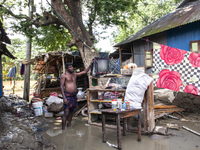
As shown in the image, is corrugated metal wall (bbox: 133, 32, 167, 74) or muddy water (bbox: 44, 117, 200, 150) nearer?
muddy water (bbox: 44, 117, 200, 150)

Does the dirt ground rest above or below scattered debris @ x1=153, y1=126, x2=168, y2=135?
below

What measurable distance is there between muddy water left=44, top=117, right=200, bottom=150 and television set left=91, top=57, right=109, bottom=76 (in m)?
1.89

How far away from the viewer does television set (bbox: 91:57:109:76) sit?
569 cm

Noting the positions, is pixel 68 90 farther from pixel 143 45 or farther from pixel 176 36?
pixel 143 45

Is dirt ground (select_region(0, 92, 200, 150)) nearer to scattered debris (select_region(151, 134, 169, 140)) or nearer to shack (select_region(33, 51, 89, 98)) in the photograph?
scattered debris (select_region(151, 134, 169, 140))

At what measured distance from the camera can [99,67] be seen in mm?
5730

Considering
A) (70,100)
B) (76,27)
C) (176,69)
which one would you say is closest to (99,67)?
(70,100)

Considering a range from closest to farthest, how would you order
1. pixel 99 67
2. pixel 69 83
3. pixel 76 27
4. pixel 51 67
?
pixel 69 83, pixel 99 67, pixel 76 27, pixel 51 67

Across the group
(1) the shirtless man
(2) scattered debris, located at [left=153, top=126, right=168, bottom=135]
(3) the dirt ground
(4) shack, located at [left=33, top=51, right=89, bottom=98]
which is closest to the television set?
(1) the shirtless man

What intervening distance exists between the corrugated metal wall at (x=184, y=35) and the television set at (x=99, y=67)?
18.1ft

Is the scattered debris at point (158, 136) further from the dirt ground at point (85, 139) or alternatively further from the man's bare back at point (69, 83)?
the man's bare back at point (69, 83)

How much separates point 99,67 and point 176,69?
254 centimetres

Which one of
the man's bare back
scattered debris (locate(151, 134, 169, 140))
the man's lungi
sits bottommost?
scattered debris (locate(151, 134, 169, 140))

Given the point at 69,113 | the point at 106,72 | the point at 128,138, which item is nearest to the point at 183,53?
the point at 106,72
